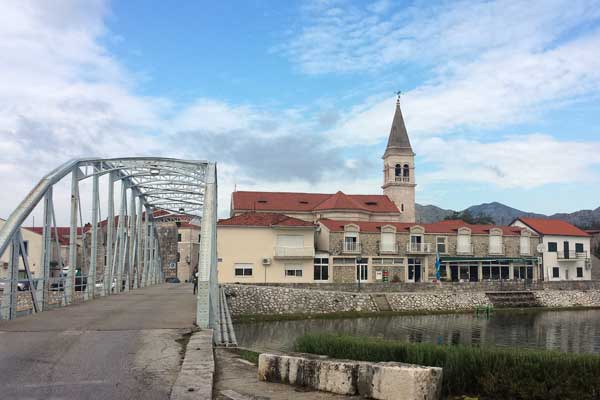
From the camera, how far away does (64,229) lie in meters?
63.8

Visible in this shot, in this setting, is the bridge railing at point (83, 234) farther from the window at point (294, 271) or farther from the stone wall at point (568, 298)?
the stone wall at point (568, 298)

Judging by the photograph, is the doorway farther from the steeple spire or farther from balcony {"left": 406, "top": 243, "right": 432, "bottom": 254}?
the steeple spire

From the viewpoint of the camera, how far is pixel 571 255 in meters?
51.5

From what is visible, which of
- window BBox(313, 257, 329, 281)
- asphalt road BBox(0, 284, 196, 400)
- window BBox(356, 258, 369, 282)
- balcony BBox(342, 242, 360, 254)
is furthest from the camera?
balcony BBox(342, 242, 360, 254)

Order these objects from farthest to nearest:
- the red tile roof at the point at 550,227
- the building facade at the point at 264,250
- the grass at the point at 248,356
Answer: the red tile roof at the point at 550,227
the building facade at the point at 264,250
the grass at the point at 248,356

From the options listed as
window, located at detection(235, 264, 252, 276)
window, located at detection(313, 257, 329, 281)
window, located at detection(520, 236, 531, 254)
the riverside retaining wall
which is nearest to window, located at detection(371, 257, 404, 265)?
window, located at detection(313, 257, 329, 281)

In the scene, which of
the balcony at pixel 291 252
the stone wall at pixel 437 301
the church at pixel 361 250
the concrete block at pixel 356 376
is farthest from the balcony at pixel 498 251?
the concrete block at pixel 356 376

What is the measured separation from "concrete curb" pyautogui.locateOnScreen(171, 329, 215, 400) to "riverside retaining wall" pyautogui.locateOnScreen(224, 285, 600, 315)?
83.1 ft

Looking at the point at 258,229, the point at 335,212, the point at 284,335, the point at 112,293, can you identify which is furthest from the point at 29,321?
the point at 335,212

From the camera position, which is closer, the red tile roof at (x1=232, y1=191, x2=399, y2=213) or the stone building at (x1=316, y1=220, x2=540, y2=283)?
the stone building at (x1=316, y1=220, x2=540, y2=283)

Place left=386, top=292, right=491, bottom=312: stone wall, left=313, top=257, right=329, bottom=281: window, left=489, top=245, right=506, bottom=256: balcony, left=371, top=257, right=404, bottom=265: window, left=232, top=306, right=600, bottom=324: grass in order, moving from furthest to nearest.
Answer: left=489, top=245, right=506, bottom=256: balcony, left=371, top=257, right=404, bottom=265: window, left=313, top=257, right=329, bottom=281: window, left=386, top=292, right=491, bottom=312: stone wall, left=232, top=306, right=600, bottom=324: grass

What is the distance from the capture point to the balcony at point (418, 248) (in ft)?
151

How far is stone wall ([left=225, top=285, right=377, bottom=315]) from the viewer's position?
35.0 metres

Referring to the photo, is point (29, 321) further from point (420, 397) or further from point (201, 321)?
point (420, 397)
